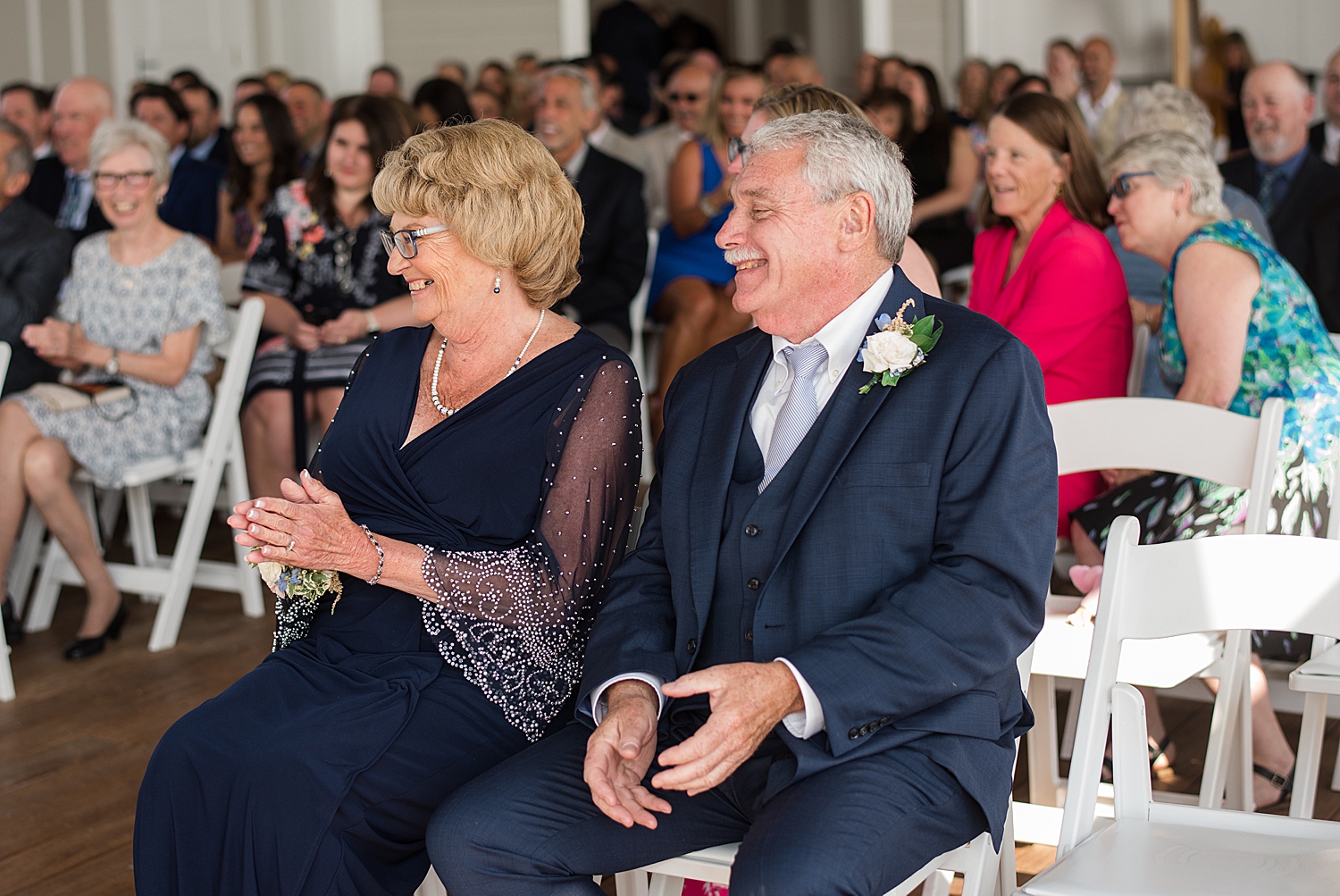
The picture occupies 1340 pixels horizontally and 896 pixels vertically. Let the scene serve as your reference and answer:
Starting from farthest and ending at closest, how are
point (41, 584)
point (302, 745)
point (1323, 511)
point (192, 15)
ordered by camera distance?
point (192, 15) → point (41, 584) → point (1323, 511) → point (302, 745)

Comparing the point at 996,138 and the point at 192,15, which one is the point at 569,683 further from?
the point at 192,15

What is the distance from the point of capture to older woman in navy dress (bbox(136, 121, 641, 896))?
6.42 feet

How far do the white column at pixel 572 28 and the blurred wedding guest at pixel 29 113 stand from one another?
397cm

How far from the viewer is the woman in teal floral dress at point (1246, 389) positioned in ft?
9.18

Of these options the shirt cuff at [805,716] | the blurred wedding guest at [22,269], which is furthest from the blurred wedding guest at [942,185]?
the shirt cuff at [805,716]

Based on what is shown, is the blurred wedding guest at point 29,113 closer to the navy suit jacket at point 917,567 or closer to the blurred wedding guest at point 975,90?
the blurred wedding guest at point 975,90

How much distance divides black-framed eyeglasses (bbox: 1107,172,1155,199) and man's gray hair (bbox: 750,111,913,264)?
1349mm

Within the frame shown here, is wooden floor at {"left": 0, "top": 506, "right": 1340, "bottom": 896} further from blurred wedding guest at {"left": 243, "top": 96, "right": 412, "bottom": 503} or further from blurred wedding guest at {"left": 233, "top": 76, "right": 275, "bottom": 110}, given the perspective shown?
blurred wedding guest at {"left": 233, "top": 76, "right": 275, "bottom": 110}

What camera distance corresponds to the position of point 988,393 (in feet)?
5.93

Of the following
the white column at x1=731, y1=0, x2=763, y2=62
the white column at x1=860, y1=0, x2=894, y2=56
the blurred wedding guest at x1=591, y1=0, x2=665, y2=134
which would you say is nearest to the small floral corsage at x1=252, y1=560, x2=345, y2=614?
the blurred wedding guest at x1=591, y1=0, x2=665, y2=134

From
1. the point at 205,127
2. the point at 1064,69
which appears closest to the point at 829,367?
the point at 205,127

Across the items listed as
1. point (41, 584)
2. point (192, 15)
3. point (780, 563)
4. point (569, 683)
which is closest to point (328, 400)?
point (41, 584)

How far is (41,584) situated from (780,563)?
320 centimetres

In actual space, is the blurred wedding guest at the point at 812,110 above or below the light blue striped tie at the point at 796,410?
above
